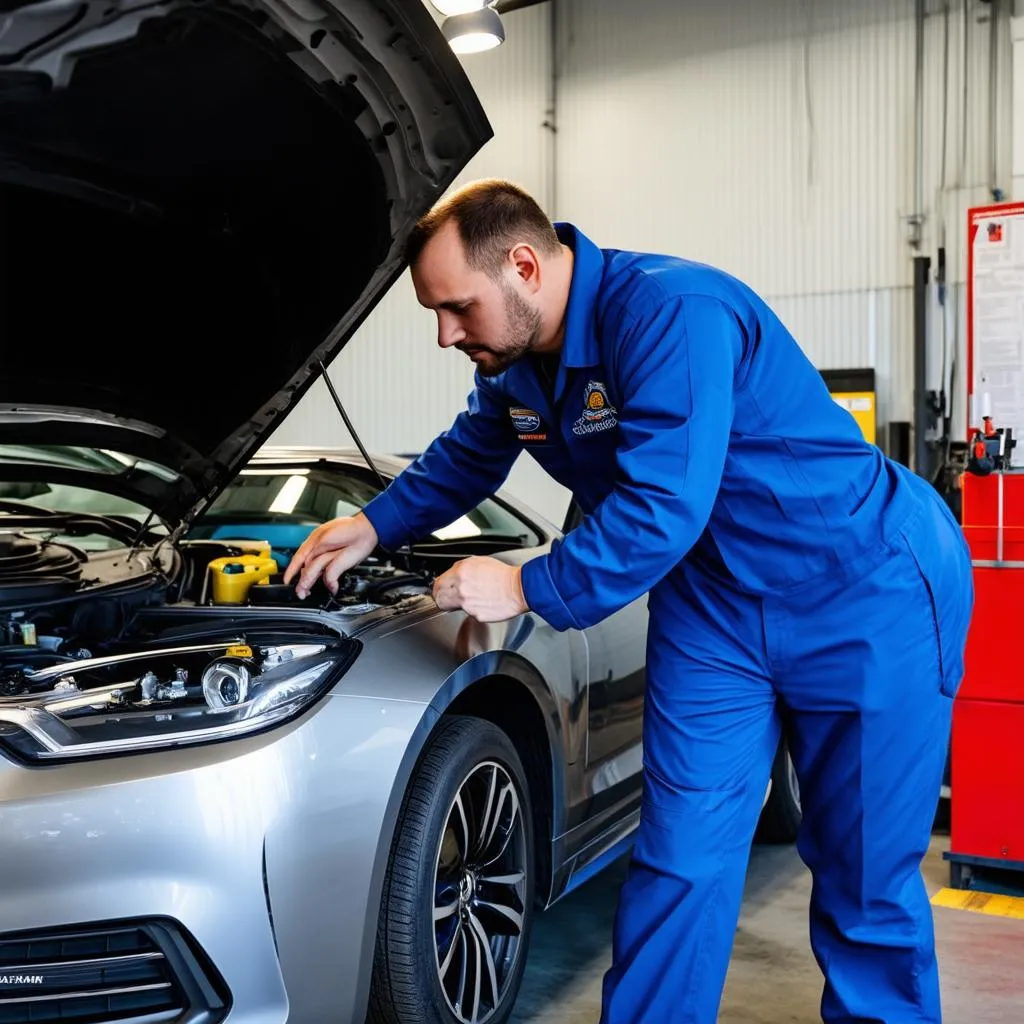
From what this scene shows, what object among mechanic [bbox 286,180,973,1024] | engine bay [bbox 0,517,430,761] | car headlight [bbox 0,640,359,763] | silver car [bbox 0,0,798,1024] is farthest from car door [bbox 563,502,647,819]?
car headlight [bbox 0,640,359,763]

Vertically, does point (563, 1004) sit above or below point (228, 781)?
below

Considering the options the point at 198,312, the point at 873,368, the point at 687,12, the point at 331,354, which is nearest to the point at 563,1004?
the point at 331,354

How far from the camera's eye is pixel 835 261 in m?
7.08

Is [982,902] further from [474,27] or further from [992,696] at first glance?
[474,27]

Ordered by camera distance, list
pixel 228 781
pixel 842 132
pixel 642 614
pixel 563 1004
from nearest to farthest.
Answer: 1. pixel 228 781
2. pixel 563 1004
3. pixel 642 614
4. pixel 842 132

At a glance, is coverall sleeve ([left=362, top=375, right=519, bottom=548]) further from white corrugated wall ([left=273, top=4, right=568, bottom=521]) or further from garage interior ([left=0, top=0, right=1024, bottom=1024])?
white corrugated wall ([left=273, top=4, right=568, bottom=521])

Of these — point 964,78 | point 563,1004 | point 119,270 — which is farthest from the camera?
point 964,78

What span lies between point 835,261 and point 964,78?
1.22 metres

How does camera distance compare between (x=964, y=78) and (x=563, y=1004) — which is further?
(x=964, y=78)

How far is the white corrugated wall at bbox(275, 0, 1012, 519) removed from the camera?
6648mm

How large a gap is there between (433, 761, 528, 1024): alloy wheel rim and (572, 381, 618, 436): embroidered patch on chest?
62cm

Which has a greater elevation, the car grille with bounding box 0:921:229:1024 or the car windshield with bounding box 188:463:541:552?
the car windshield with bounding box 188:463:541:552

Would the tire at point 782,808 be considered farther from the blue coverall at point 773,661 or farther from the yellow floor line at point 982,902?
the blue coverall at point 773,661

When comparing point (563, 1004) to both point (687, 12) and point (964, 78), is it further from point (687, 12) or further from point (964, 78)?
point (687, 12)
